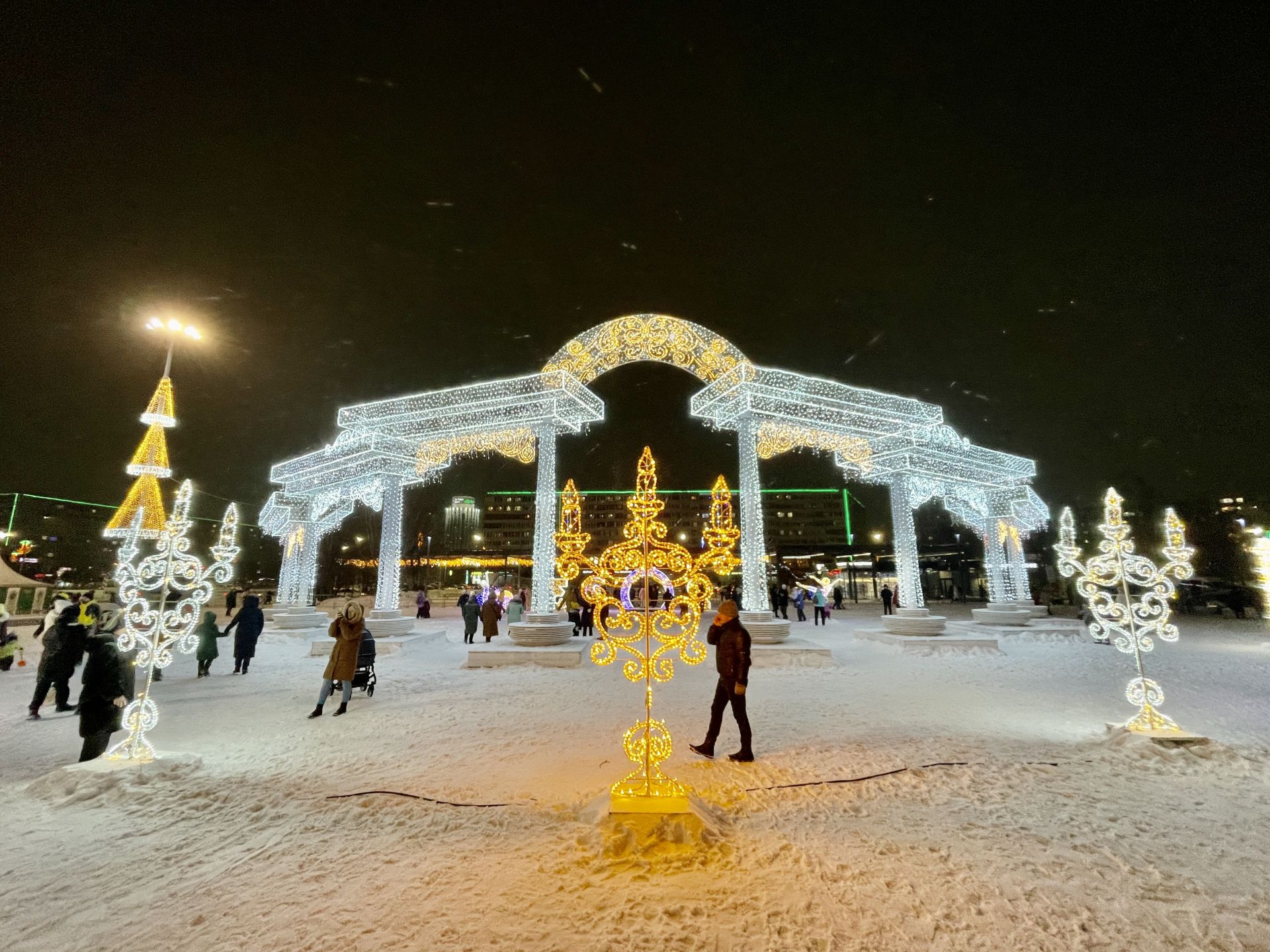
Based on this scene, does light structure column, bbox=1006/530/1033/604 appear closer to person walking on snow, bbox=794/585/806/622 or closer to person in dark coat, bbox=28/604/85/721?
person walking on snow, bbox=794/585/806/622

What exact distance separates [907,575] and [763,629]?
17.1 ft

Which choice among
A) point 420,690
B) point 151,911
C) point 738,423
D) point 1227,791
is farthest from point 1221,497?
point 151,911

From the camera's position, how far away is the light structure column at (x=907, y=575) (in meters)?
13.1

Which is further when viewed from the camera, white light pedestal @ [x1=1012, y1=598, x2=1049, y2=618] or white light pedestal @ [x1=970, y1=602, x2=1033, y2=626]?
white light pedestal @ [x1=1012, y1=598, x2=1049, y2=618]

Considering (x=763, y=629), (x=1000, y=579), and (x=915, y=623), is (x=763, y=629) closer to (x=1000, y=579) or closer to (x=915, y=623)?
(x=915, y=623)

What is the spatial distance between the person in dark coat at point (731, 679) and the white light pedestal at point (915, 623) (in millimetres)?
9810

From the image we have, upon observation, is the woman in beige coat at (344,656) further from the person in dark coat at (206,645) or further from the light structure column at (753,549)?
the light structure column at (753,549)

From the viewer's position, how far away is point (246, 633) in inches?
404

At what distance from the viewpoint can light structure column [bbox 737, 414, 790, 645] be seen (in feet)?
36.6

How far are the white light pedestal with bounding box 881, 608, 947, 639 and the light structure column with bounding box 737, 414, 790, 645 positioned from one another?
149 inches

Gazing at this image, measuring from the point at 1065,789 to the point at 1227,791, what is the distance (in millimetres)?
1318

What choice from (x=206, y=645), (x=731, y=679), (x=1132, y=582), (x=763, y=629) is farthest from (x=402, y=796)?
(x=206, y=645)

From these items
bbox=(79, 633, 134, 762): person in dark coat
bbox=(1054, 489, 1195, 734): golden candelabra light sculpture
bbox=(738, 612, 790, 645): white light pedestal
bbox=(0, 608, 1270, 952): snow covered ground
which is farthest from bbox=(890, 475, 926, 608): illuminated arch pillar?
bbox=(79, 633, 134, 762): person in dark coat

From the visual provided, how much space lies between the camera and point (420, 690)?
8719mm
